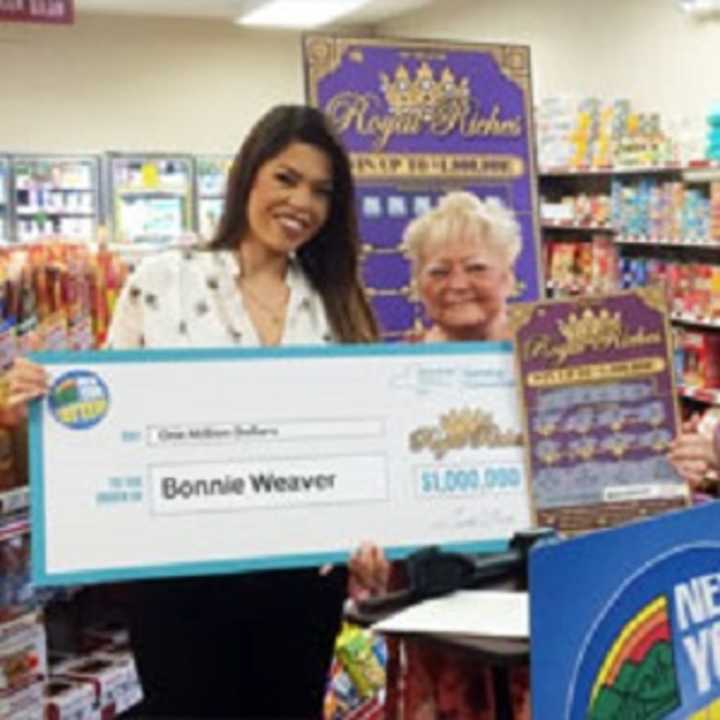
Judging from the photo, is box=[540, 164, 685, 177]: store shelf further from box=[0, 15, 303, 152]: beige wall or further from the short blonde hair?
the short blonde hair

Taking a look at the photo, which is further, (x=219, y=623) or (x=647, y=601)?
(x=219, y=623)

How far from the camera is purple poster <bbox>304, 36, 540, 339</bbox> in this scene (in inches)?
132

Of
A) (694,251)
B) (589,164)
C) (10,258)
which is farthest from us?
(589,164)

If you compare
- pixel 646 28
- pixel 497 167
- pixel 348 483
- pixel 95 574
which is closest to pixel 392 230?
pixel 497 167

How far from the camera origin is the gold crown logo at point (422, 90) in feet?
11.5

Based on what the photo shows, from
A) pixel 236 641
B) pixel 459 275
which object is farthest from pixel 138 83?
pixel 236 641

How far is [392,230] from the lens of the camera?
3404 mm

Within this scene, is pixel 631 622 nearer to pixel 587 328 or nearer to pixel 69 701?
pixel 587 328

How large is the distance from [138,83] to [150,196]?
1339 mm

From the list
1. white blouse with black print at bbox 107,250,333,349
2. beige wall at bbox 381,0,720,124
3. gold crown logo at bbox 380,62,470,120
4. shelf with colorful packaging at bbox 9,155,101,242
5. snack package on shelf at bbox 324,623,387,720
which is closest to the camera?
white blouse with black print at bbox 107,250,333,349

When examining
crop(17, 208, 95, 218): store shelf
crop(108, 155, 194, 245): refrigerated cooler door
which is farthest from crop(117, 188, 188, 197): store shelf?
crop(17, 208, 95, 218): store shelf

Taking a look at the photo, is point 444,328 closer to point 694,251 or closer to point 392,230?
point 392,230

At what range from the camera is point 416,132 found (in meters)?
3.53

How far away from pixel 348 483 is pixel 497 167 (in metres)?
1.66
